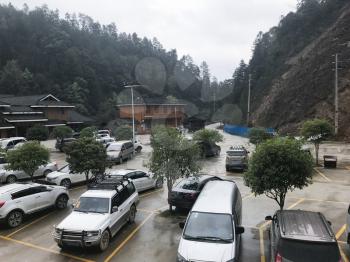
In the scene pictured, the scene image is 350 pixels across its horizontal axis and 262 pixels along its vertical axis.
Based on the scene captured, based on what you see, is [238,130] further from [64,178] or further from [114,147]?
[64,178]

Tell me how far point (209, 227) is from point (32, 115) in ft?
164

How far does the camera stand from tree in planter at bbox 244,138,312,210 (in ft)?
41.1

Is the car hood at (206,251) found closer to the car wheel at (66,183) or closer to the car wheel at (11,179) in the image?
the car wheel at (66,183)

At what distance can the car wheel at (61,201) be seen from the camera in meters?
16.5

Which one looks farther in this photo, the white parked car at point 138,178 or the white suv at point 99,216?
the white parked car at point 138,178

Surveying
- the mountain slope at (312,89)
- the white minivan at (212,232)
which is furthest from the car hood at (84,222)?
the mountain slope at (312,89)

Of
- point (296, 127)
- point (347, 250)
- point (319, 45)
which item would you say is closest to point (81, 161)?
point (347, 250)

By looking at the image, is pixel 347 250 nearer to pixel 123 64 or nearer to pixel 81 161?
pixel 81 161

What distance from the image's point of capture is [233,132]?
6869 cm

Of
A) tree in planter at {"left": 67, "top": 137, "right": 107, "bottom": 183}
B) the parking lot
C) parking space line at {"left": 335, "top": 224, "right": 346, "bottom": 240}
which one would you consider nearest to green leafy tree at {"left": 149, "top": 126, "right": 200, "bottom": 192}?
the parking lot

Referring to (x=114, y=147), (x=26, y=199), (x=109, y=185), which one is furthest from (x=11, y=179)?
(x=109, y=185)

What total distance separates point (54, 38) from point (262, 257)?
95208 millimetres

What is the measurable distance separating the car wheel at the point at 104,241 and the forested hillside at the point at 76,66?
66283 mm

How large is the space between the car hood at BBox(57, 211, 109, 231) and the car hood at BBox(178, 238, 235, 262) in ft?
10.8
